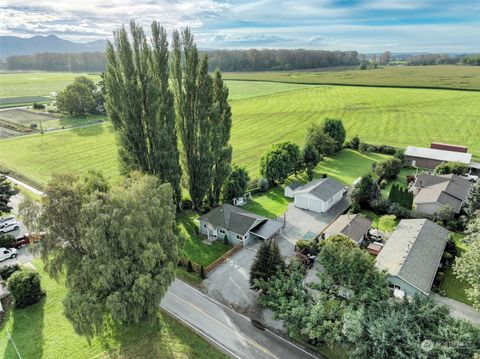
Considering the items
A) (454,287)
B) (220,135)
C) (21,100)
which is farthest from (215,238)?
(21,100)

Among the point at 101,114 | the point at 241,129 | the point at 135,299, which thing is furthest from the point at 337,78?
the point at 135,299

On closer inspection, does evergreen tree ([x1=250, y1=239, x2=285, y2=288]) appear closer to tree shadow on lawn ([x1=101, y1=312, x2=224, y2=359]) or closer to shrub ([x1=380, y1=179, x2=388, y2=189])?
tree shadow on lawn ([x1=101, y1=312, x2=224, y2=359])

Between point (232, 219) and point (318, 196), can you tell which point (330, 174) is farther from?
point (232, 219)

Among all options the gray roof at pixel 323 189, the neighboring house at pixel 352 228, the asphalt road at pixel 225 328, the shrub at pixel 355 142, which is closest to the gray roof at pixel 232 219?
the neighboring house at pixel 352 228

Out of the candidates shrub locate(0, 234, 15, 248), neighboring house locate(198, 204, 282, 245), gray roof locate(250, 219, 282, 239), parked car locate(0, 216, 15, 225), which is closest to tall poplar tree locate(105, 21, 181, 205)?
neighboring house locate(198, 204, 282, 245)

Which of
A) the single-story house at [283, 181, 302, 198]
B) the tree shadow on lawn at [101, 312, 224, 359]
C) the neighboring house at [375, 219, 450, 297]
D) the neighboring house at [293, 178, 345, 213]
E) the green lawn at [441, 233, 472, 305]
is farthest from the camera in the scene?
the single-story house at [283, 181, 302, 198]

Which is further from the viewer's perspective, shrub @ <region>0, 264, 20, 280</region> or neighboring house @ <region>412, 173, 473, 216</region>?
neighboring house @ <region>412, 173, 473, 216</region>
